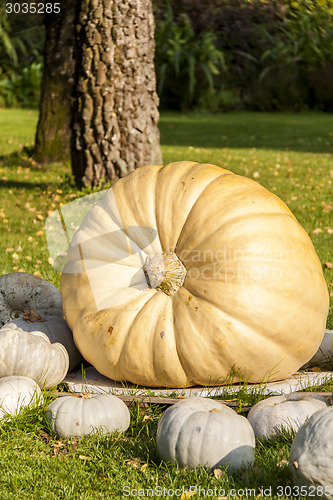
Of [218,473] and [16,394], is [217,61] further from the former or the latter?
[218,473]

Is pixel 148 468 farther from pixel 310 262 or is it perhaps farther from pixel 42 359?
pixel 310 262

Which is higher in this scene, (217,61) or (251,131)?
(217,61)

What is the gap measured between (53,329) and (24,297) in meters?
0.34

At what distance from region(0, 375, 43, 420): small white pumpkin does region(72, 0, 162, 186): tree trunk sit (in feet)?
13.3

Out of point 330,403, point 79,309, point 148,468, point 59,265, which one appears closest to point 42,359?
point 79,309

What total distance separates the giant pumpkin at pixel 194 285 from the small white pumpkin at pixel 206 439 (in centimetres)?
51

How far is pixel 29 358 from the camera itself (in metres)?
3.04

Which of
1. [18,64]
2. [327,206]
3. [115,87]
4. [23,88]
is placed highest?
[18,64]

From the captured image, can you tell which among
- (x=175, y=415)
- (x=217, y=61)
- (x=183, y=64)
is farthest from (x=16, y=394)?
(x=217, y=61)

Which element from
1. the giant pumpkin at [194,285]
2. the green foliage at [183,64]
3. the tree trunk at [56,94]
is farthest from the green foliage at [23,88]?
the giant pumpkin at [194,285]

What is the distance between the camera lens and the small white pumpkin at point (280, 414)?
2.65 m

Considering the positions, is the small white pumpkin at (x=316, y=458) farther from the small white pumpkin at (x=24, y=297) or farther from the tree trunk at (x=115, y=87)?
the tree trunk at (x=115, y=87)

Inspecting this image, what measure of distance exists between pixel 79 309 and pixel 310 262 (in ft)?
3.93

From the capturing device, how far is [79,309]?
3.23 m
